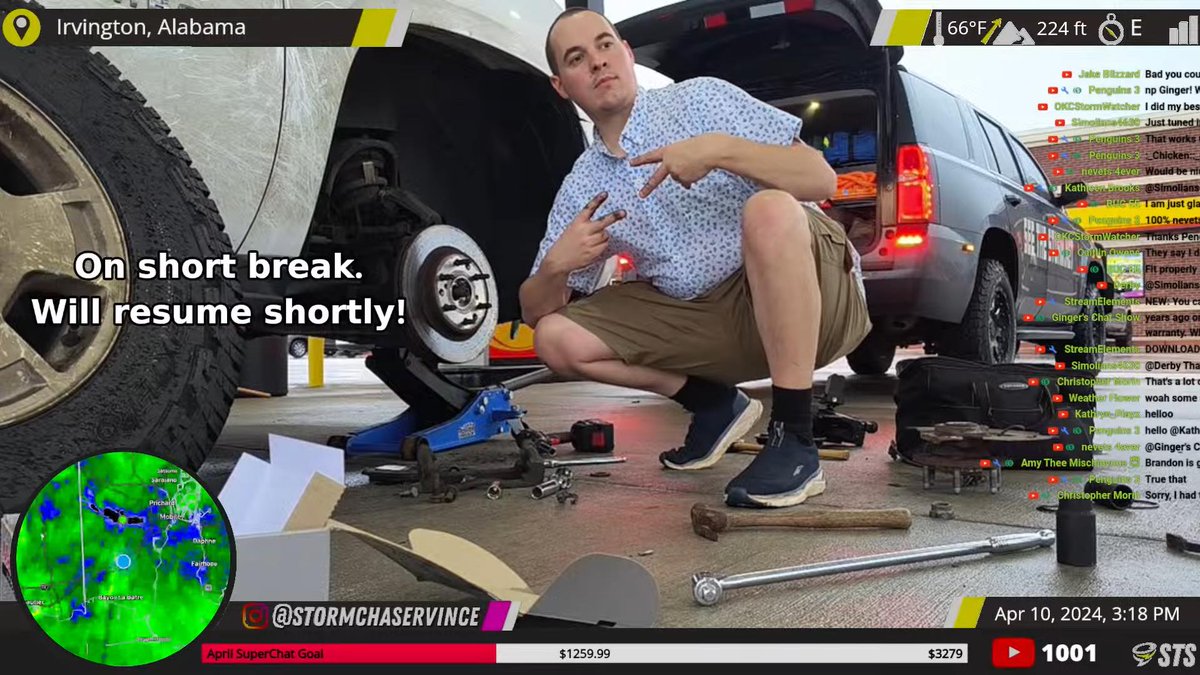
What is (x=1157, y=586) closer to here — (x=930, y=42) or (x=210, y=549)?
(x=930, y=42)

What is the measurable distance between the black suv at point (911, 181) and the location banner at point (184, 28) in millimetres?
437

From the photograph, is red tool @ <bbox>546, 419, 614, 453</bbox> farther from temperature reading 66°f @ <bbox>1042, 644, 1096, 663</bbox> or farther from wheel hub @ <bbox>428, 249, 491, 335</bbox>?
temperature reading 66°f @ <bbox>1042, 644, 1096, 663</bbox>

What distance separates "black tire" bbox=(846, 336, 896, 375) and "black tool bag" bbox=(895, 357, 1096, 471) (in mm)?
143

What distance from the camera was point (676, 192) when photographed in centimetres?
114

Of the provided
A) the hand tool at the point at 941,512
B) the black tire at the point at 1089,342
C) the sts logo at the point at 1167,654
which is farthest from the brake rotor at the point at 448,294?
the sts logo at the point at 1167,654

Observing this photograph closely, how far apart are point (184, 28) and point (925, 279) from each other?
3.84 feet

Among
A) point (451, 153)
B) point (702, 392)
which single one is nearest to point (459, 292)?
point (451, 153)

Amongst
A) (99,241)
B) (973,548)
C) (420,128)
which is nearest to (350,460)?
(420,128)

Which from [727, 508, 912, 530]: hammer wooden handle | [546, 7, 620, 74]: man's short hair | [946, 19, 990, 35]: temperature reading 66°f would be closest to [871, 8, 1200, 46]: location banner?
[946, 19, 990, 35]: temperature reading 66°f

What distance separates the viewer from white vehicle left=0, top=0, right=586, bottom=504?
79 cm

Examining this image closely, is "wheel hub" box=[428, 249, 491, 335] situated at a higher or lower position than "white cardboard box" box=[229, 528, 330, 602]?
higher

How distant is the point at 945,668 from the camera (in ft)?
2.11

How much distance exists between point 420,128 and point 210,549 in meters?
0.96

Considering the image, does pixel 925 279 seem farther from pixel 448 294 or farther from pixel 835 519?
pixel 448 294
